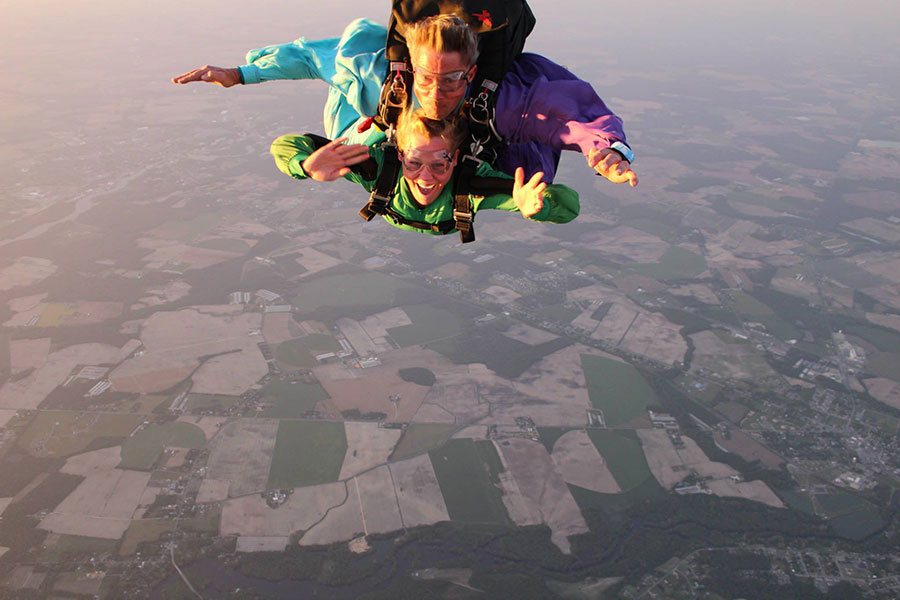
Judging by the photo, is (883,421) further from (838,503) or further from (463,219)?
(463,219)

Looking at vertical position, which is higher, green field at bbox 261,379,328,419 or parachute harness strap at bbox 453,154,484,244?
parachute harness strap at bbox 453,154,484,244

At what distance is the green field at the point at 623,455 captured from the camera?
5556cm

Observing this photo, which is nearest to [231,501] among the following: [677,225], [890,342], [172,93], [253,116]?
[890,342]

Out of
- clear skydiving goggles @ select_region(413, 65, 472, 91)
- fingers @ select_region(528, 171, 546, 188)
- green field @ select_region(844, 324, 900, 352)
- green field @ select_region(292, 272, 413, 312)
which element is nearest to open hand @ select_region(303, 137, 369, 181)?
clear skydiving goggles @ select_region(413, 65, 472, 91)

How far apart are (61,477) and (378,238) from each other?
56071mm

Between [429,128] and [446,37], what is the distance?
1145mm

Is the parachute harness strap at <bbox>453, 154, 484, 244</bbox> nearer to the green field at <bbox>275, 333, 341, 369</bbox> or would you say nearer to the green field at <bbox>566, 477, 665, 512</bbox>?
the green field at <bbox>566, 477, 665, 512</bbox>

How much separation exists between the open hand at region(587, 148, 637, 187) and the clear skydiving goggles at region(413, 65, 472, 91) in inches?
70.2

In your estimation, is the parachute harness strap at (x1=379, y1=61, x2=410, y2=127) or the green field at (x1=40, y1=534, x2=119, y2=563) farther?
the green field at (x1=40, y1=534, x2=119, y2=563)

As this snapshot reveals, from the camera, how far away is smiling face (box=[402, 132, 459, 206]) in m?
7.80

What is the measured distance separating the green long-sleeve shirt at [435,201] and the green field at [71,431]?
193ft

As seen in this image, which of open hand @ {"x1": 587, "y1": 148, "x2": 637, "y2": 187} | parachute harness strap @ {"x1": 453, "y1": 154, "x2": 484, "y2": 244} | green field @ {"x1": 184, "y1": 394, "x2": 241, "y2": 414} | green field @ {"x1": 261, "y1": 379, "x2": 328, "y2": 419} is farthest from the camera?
green field @ {"x1": 184, "y1": 394, "x2": 241, "y2": 414}

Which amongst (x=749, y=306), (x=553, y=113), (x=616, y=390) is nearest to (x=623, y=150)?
(x=553, y=113)

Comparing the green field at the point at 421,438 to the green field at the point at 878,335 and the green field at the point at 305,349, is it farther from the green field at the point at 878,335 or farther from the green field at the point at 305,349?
the green field at the point at 878,335
